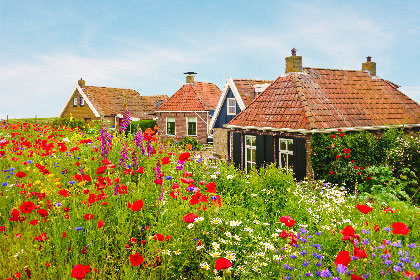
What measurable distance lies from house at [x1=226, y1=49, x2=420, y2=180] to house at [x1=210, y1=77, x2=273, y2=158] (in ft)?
16.0

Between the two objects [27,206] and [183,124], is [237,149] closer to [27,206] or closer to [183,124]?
[183,124]

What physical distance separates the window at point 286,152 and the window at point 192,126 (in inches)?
602

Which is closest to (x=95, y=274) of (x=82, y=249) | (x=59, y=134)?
(x=82, y=249)

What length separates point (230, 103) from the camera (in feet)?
76.6

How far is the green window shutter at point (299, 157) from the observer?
44.3 ft

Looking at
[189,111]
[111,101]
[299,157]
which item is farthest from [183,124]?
[299,157]

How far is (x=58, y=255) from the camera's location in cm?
400

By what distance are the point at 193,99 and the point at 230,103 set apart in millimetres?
7217

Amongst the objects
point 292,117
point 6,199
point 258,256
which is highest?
point 292,117

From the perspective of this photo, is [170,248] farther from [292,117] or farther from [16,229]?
[292,117]

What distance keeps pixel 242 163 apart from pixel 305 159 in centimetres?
427

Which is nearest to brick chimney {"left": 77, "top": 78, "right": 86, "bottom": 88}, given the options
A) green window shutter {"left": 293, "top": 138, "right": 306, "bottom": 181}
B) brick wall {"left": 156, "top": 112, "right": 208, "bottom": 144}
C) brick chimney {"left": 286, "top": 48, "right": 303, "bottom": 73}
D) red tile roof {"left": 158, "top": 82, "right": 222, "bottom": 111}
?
brick wall {"left": 156, "top": 112, "right": 208, "bottom": 144}

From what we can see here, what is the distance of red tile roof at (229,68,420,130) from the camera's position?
14344 millimetres

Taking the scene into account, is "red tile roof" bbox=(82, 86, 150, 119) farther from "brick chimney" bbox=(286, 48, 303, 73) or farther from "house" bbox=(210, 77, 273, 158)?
"brick chimney" bbox=(286, 48, 303, 73)
